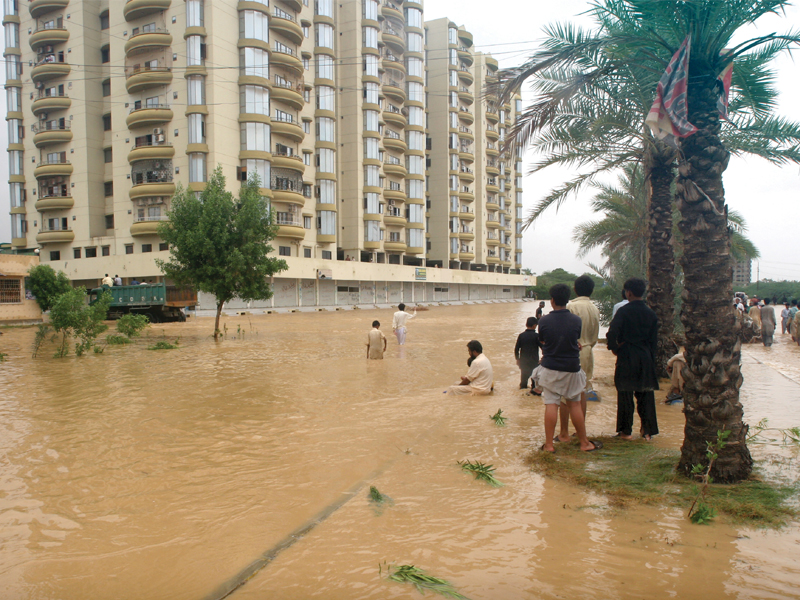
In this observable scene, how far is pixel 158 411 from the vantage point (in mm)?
8406

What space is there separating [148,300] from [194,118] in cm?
1503

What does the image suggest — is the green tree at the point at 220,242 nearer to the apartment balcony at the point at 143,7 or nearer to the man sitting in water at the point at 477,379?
the man sitting in water at the point at 477,379

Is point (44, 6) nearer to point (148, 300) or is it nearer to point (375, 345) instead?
point (148, 300)

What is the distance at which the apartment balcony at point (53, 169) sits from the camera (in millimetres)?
42531

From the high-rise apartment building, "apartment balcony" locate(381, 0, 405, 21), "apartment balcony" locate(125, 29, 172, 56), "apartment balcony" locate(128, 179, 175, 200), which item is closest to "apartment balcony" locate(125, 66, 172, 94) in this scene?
the high-rise apartment building

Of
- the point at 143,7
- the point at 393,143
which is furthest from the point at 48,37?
the point at 393,143

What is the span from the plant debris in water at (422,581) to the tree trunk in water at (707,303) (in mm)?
2845

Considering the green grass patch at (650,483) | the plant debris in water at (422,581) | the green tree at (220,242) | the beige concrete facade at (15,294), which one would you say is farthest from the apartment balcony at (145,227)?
the plant debris in water at (422,581)

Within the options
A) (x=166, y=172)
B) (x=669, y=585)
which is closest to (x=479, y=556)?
(x=669, y=585)

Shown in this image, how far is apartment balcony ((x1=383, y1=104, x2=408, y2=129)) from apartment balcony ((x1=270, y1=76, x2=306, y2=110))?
1421 centimetres

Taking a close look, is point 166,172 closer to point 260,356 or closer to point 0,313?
point 0,313

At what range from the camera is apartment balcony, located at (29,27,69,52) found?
4247 cm

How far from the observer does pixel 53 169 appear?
42.8m

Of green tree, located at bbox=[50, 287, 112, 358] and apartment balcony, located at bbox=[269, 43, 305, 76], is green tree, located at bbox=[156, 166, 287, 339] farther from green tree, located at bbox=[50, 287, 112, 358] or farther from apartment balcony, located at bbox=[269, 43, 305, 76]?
apartment balcony, located at bbox=[269, 43, 305, 76]
